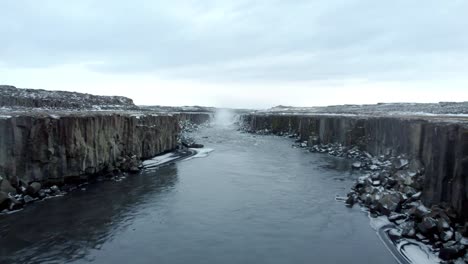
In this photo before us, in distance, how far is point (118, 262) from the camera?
50.7ft

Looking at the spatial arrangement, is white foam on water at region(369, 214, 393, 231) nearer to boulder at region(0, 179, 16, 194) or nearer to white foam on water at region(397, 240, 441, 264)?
white foam on water at region(397, 240, 441, 264)

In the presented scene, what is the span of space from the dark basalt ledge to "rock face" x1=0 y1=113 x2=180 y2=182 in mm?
23018

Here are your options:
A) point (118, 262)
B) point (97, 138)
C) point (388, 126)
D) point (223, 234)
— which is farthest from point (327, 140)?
point (118, 262)

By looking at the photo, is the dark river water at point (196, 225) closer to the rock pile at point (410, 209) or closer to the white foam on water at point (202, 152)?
the rock pile at point (410, 209)

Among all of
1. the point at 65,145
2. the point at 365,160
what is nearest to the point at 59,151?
the point at 65,145

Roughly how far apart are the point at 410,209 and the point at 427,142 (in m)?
5.86

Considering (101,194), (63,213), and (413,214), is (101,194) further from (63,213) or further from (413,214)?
(413,214)

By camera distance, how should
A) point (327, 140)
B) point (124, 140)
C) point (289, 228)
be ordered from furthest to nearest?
point (327, 140) → point (124, 140) → point (289, 228)

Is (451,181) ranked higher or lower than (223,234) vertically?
higher

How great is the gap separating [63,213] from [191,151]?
2650cm

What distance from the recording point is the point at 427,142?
2364 cm

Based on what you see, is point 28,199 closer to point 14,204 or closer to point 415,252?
point 14,204

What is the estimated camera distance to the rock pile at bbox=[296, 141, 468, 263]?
51.5 ft

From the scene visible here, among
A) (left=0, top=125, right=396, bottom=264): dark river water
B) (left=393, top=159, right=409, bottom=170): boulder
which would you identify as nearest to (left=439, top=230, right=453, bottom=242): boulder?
(left=0, top=125, right=396, bottom=264): dark river water
